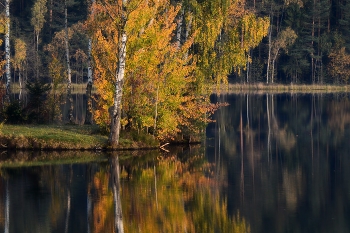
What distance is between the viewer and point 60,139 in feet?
112

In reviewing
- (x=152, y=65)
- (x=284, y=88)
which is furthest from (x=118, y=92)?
(x=284, y=88)

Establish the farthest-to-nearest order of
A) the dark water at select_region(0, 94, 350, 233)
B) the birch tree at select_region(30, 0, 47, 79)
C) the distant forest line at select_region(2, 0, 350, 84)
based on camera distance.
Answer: the distant forest line at select_region(2, 0, 350, 84) → the birch tree at select_region(30, 0, 47, 79) → the dark water at select_region(0, 94, 350, 233)

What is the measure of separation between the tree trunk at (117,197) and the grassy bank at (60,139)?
241 cm

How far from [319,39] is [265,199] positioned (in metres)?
96.6

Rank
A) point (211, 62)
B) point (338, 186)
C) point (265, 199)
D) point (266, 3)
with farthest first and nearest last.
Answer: point (266, 3), point (211, 62), point (338, 186), point (265, 199)

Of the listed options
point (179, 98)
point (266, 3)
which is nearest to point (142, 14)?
point (179, 98)

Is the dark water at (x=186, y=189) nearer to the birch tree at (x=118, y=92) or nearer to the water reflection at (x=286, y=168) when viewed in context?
the water reflection at (x=286, y=168)

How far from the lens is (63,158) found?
1243 inches

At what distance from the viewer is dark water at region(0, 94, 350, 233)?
1944 centimetres

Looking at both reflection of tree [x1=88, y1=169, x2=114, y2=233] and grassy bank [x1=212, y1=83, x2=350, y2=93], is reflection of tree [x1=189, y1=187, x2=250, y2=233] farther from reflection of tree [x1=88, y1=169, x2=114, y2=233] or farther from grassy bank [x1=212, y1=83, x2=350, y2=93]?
grassy bank [x1=212, y1=83, x2=350, y2=93]

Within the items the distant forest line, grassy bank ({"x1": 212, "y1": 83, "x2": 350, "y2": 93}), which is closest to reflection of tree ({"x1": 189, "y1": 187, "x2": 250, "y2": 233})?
grassy bank ({"x1": 212, "y1": 83, "x2": 350, "y2": 93})

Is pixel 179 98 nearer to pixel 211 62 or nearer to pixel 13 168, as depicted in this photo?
pixel 211 62

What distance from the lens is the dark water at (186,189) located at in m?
19.4

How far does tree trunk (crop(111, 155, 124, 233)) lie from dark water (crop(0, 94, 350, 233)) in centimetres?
3
